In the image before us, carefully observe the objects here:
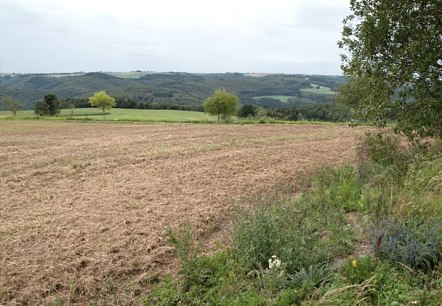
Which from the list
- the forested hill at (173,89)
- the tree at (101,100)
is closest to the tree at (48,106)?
the tree at (101,100)

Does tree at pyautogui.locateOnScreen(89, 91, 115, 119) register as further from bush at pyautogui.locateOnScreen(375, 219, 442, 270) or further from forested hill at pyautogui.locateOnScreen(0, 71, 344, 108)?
bush at pyautogui.locateOnScreen(375, 219, 442, 270)

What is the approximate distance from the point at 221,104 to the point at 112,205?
42384mm

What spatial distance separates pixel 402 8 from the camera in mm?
7977

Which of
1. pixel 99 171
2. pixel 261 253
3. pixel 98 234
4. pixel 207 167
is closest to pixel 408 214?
pixel 261 253

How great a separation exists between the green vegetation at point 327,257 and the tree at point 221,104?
43324mm

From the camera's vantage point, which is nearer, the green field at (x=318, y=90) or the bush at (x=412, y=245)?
the bush at (x=412, y=245)

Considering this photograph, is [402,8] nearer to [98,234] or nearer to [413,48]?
[413,48]

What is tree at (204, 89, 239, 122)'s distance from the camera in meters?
49.2

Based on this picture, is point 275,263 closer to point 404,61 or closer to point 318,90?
point 404,61

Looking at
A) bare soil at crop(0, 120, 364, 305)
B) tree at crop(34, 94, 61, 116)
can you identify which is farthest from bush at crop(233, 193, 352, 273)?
tree at crop(34, 94, 61, 116)

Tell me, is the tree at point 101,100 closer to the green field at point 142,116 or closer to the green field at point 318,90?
the green field at point 142,116

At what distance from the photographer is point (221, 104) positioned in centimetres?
4934

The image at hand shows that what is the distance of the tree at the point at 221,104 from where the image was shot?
49250 mm

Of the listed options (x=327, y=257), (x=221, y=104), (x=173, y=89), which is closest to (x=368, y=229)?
(x=327, y=257)
